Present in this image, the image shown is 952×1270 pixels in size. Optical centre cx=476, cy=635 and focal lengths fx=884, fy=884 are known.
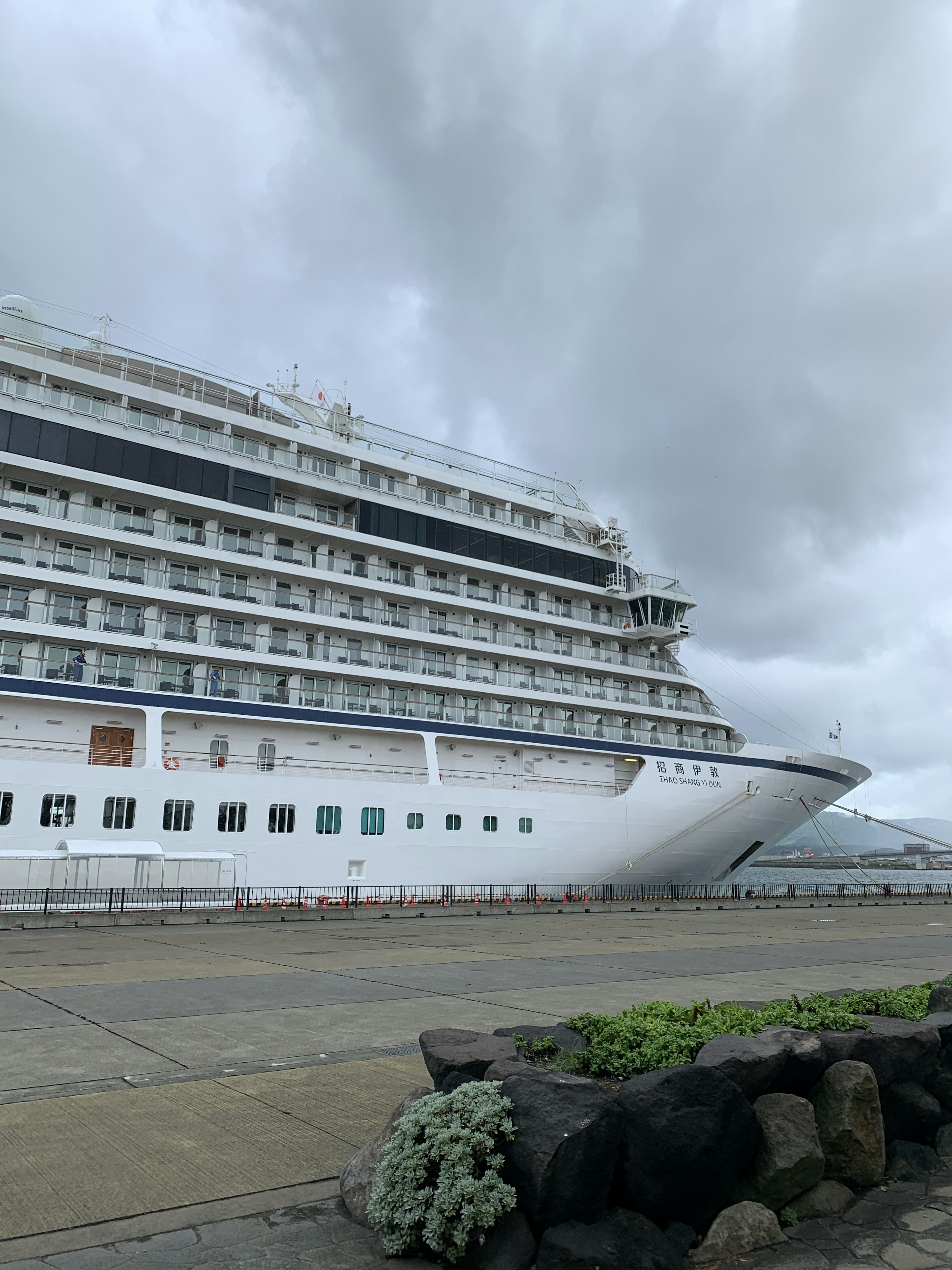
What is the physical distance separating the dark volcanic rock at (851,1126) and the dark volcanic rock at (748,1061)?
386 mm

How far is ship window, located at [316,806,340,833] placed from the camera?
91.0 feet

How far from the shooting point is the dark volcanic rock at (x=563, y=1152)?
4.03 m

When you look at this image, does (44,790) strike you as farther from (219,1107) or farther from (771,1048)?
(771,1048)

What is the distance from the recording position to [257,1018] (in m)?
A: 9.66

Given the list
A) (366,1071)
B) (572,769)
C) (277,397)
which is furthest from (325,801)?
(366,1071)

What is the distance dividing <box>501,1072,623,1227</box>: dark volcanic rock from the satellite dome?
109 feet

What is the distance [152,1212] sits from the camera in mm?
4469

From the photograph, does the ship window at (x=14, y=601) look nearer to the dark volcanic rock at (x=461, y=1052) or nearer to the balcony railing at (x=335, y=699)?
the balcony railing at (x=335, y=699)

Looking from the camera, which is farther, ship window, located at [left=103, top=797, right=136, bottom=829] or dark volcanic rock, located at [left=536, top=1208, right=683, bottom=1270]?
ship window, located at [left=103, top=797, right=136, bottom=829]

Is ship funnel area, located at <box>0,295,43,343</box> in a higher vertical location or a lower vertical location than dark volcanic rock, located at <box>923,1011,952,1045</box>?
higher

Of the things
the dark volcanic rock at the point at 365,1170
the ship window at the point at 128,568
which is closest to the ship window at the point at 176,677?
the ship window at the point at 128,568

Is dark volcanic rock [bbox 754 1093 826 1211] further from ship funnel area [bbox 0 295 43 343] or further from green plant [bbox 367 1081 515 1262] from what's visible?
ship funnel area [bbox 0 295 43 343]

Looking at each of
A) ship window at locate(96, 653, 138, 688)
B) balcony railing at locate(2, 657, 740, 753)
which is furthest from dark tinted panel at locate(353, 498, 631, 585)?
ship window at locate(96, 653, 138, 688)

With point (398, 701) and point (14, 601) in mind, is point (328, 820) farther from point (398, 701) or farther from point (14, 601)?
point (14, 601)
